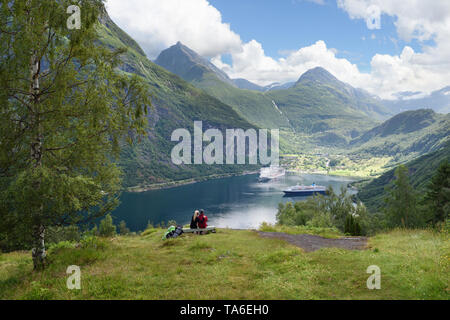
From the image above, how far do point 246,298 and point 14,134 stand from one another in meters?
11.6

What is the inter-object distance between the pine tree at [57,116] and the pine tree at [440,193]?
46859 mm

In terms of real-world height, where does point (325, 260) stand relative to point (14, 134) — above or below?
below

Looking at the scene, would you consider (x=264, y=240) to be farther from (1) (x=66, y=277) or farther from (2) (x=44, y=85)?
(2) (x=44, y=85)

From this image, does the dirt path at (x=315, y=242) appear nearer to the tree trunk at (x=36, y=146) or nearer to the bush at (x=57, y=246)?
the bush at (x=57, y=246)

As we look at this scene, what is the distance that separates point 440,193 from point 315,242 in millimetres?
37231

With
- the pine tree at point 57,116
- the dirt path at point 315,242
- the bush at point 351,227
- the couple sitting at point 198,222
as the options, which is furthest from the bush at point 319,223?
the pine tree at point 57,116

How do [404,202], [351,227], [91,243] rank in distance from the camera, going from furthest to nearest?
[404,202] → [351,227] → [91,243]

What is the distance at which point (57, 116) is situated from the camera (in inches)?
495

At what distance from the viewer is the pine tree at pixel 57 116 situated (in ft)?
36.3

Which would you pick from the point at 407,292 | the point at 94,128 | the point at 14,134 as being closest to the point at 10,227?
the point at 14,134

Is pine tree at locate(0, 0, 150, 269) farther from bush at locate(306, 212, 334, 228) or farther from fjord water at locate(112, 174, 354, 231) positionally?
fjord water at locate(112, 174, 354, 231)

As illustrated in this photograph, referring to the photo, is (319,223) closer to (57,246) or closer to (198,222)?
(198,222)

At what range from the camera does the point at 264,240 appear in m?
17.9

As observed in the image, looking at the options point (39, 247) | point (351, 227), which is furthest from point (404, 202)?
point (39, 247)
